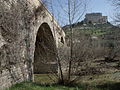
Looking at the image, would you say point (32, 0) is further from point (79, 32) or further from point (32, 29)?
point (79, 32)

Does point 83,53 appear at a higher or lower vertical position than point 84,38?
lower

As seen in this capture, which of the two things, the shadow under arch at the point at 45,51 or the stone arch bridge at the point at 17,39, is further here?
the shadow under arch at the point at 45,51

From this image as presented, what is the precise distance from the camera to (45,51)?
8.29 meters

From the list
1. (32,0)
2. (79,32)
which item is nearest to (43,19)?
(32,0)

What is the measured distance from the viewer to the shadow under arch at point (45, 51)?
26.2 feet

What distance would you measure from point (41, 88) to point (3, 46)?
167 centimetres

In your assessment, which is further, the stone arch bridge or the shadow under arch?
the shadow under arch

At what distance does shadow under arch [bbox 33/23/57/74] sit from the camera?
7.98m

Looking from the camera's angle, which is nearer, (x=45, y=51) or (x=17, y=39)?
(x=17, y=39)

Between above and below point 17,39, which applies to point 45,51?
below

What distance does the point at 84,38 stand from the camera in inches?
308

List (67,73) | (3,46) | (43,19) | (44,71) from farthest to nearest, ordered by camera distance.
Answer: (44,71) → (43,19) → (67,73) → (3,46)

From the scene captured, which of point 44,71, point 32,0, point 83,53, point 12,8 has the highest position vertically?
point 32,0

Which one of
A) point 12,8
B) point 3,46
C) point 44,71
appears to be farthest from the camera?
point 44,71
